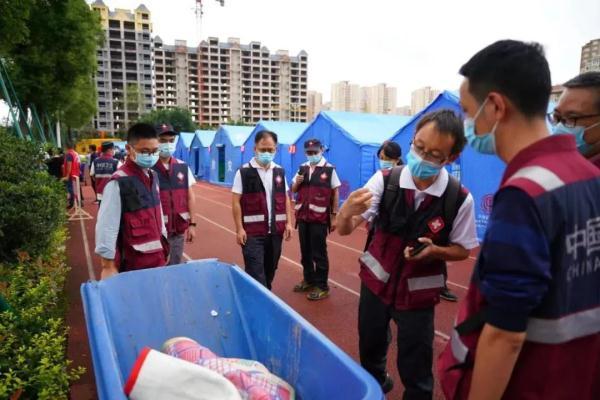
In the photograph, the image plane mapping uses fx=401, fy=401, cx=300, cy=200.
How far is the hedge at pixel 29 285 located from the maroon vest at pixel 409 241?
163cm

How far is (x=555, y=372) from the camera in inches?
39.8

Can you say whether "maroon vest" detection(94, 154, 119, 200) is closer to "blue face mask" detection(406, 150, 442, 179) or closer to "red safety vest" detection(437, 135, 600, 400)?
"blue face mask" detection(406, 150, 442, 179)

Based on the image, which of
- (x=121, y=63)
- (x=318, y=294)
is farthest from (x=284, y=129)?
(x=121, y=63)

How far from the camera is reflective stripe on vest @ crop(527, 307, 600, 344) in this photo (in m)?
0.97

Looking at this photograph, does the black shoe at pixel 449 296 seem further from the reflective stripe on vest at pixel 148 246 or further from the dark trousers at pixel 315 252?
the reflective stripe on vest at pixel 148 246

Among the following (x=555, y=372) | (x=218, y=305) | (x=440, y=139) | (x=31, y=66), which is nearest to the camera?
(x=555, y=372)

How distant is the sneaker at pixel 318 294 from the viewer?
14.9 feet

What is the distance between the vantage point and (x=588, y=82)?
2.01 meters

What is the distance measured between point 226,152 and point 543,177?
55.3 ft

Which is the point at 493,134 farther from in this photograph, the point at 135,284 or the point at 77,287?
the point at 77,287

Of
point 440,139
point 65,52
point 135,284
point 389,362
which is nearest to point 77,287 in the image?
point 135,284

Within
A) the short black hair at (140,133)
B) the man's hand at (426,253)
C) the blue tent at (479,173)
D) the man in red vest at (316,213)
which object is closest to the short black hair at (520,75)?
the man's hand at (426,253)

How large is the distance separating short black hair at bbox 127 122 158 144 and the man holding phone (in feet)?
6.00

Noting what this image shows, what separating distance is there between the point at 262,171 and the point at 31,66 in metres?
12.1
